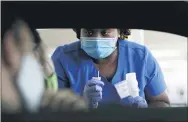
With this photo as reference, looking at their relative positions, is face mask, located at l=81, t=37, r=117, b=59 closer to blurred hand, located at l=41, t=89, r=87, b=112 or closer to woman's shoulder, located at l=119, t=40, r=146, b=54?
woman's shoulder, located at l=119, t=40, r=146, b=54

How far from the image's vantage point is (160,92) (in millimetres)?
1922

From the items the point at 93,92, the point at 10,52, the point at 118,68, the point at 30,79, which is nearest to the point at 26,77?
the point at 30,79

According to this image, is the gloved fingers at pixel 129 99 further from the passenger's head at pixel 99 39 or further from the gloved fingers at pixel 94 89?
the passenger's head at pixel 99 39

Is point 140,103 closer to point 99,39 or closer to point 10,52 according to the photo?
point 99,39

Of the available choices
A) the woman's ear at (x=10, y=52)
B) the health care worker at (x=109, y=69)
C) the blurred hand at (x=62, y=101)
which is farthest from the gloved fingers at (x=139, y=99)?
the woman's ear at (x=10, y=52)

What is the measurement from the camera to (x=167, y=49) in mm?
1869

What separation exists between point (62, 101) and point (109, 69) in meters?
0.33

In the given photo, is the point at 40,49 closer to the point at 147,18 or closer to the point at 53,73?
the point at 53,73

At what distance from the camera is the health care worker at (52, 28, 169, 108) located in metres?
1.86

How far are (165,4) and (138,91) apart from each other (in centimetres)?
52

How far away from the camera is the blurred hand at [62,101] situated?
5.95 ft

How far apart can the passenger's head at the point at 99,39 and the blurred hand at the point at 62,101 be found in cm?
27

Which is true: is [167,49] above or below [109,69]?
above

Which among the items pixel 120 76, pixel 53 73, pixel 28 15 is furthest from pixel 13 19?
pixel 120 76
